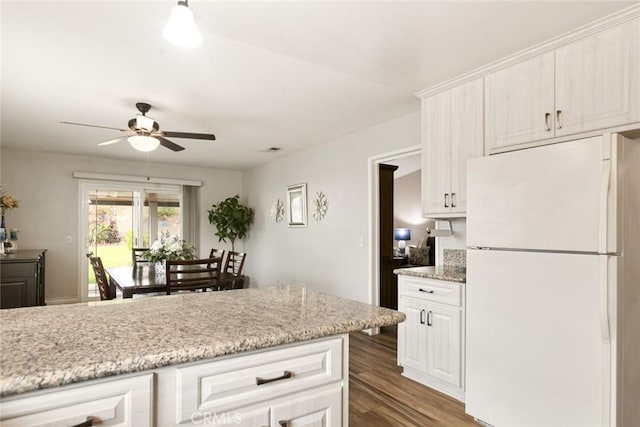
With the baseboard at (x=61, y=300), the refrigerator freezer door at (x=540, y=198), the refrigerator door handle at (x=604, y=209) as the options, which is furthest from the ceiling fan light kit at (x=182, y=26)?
the baseboard at (x=61, y=300)

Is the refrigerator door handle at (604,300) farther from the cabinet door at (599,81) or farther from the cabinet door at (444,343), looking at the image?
the cabinet door at (444,343)

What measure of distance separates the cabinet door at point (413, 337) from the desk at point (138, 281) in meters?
2.06

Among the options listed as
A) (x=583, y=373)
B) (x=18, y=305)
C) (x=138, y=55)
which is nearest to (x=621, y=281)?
(x=583, y=373)

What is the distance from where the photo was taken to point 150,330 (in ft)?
3.75

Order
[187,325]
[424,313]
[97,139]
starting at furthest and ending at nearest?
[97,139] → [424,313] → [187,325]

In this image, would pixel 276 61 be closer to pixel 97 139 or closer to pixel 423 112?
pixel 423 112

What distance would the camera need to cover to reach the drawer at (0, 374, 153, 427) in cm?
82

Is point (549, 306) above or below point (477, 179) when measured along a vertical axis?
below

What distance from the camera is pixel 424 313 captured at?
277cm

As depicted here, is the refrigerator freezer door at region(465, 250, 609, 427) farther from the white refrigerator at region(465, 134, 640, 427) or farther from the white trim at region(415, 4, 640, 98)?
the white trim at region(415, 4, 640, 98)

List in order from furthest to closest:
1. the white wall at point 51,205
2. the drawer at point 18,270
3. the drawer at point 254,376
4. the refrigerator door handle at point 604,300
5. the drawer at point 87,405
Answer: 1. the white wall at point 51,205
2. the drawer at point 18,270
3. the refrigerator door handle at point 604,300
4. the drawer at point 254,376
5. the drawer at point 87,405

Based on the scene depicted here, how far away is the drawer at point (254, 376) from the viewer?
1.01 metres

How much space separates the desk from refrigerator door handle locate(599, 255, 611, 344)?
3.04m

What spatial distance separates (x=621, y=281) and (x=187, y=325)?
1972 millimetres
